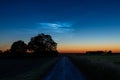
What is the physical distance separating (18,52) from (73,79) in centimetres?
12915

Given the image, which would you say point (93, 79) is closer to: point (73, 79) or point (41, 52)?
point (73, 79)

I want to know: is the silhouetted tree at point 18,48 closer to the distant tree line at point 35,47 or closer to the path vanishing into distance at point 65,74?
the distant tree line at point 35,47

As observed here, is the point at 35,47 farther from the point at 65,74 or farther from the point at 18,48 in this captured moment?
the point at 65,74

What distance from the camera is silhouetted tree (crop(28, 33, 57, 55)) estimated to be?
146625 millimetres

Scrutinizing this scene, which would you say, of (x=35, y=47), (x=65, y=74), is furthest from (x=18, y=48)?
(x=65, y=74)

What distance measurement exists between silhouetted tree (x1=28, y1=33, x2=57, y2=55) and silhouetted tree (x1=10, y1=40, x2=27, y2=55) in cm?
437

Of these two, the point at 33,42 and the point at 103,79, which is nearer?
the point at 103,79

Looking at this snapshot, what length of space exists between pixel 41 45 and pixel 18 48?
1316cm

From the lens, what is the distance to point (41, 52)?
147000 mm

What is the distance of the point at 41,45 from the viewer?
149m

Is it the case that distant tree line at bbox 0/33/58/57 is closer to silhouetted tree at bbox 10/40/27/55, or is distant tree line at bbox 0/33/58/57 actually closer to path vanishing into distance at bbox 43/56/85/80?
silhouetted tree at bbox 10/40/27/55

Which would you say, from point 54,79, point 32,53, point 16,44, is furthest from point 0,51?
point 54,79

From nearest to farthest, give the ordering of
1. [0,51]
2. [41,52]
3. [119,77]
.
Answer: [119,77], [41,52], [0,51]

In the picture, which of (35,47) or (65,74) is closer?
(65,74)
